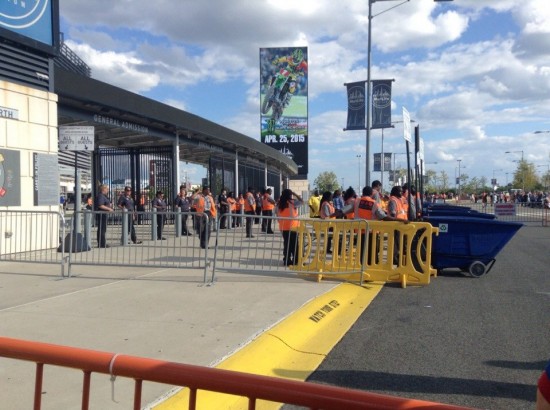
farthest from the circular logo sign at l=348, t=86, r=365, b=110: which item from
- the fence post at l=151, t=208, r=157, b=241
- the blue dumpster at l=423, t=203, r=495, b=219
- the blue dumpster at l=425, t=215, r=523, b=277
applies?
the fence post at l=151, t=208, r=157, b=241

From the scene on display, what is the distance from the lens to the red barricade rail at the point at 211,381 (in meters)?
2.19

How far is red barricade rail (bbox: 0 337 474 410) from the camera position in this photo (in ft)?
7.20

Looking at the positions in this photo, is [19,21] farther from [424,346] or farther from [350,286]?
[424,346]

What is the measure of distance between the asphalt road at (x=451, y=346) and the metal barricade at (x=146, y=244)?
145 inches

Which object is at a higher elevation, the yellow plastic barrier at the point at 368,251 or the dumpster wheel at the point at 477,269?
the yellow plastic barrier at the point at 368,251

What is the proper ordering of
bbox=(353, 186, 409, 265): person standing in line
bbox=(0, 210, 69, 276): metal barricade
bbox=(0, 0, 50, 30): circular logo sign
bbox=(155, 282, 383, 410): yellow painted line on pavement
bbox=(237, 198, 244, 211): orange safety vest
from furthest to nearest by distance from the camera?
1. bbox=(237, 198, 244, 211): orange safety vest
2. bbox=(0, 0, 50, 30): circular logo sign
3. bbox=(0, 210, 69, 276): metal barricade
4. bbox=(353, 186, 409, 265): person standing in line
5. bbox=(155, 282, 383, 410): yellow painted line on pavement

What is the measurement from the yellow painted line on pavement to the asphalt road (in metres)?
0.18

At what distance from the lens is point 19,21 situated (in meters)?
12.3

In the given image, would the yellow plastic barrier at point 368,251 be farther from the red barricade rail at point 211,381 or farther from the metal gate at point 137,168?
the metal gate at point 137,168

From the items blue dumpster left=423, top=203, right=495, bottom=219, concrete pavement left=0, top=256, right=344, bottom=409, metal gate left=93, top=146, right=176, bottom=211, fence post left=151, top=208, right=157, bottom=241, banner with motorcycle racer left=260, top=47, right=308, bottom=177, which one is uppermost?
banner with motorcycle racer left=260, top=47, right=308, bottom=177

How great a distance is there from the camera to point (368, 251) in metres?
10.1

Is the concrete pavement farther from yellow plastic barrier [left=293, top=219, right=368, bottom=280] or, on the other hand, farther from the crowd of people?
the crowd of people

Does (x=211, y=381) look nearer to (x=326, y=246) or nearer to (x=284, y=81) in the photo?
(x=326, y=246)

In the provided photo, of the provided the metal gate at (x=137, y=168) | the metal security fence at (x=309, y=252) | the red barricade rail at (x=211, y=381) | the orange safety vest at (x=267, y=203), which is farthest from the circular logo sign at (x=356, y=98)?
the red barricade rail at (x=211, y=381)
